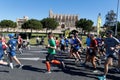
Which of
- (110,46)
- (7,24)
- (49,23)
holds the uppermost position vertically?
(49,23)

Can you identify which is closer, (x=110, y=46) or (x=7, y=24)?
(x=110, y=46)

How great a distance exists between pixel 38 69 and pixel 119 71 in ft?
11.4

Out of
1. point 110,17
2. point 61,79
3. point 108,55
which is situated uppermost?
point 110,17

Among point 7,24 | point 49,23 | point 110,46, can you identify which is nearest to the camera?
point 110,46

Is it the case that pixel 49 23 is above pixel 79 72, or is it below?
above

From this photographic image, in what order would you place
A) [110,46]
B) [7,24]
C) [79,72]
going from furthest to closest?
[7,24] → [79,72] → [110,46]

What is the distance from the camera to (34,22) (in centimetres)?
12688

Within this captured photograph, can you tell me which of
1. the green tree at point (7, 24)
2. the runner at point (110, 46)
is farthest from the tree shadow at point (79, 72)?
the green tree at point (7, 24)

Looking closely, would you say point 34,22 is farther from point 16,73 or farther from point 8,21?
point 16,73

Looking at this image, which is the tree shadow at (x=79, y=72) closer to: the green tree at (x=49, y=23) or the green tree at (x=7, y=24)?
the green tree at (x=49, y=23)

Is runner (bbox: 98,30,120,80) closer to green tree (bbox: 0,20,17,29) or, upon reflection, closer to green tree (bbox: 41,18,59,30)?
green tree (bbox: 41,18,59,30)

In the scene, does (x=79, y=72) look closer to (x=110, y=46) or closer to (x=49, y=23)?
(x=110, y=46)

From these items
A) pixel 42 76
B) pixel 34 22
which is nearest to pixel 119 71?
pixel 42 76

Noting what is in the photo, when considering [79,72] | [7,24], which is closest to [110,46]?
[79,72]
